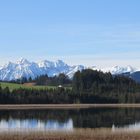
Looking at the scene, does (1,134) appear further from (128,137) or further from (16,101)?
(16,101)

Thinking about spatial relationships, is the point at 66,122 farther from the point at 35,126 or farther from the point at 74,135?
the point at 74,135

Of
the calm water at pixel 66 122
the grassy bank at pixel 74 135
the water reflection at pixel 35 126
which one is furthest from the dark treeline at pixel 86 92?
the grassy bank at pixel 74 135

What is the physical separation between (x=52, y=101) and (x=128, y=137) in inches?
4243

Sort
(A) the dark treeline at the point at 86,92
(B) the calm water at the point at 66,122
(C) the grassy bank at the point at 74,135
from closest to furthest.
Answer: (C) the grassy bank at the point at 74,135 → (B) the calm water at the point at 66,122 → (A) the dark treeline at the point at 86,92

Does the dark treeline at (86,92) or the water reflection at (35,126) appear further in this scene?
the dark treeline at (86,92)

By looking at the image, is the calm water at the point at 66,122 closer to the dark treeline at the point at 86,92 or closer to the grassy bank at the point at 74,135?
the grassy bank at the point at 74,135

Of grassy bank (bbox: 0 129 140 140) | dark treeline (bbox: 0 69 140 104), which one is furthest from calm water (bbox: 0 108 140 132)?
dark treeline (bbox: 0 69 140 104)

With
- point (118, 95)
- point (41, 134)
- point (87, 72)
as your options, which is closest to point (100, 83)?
point (87, 72)

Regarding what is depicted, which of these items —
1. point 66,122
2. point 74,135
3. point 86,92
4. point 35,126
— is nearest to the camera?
point 74,135

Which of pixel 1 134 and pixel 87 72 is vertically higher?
pixel 87 72

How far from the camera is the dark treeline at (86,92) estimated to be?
5743 inches

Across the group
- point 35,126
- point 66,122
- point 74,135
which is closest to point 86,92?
point 66,122

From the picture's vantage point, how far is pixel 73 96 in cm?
15975

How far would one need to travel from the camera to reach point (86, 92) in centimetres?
17088
